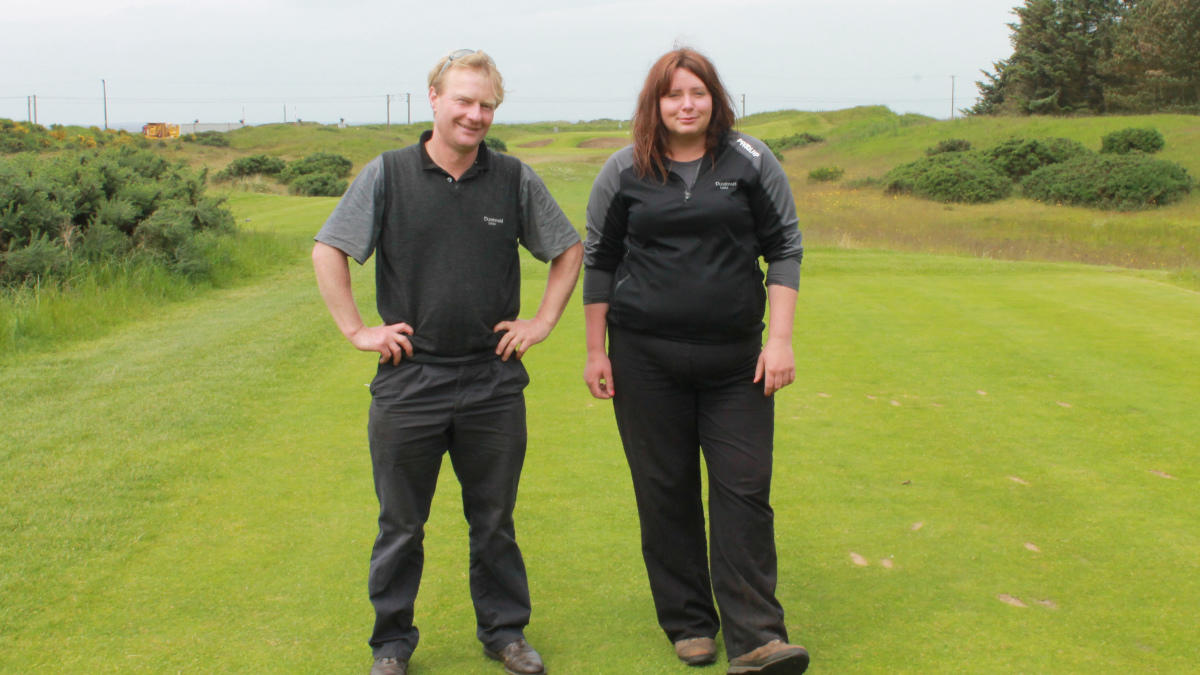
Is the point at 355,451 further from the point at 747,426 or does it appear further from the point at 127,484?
the point at 747,426

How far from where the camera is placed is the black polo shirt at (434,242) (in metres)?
3.04

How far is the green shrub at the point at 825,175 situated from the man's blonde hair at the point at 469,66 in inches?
1620

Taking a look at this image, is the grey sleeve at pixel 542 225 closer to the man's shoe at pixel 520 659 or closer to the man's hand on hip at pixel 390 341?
the man's hand on hip at pixel 390 341

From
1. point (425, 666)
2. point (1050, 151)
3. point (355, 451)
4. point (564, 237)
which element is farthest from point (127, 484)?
point (1050, 151)

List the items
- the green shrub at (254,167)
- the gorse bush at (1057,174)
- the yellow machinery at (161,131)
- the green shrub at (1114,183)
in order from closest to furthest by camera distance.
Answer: the green shrub at (1114,183), the gorse bush at (1057,174), the green shrub at (254,167), the yellow machinery at (161,131)

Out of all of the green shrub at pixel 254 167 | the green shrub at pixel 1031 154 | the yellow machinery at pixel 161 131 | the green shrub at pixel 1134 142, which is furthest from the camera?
the yellow machinery at pixel 161 131

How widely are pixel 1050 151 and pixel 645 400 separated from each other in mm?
37765

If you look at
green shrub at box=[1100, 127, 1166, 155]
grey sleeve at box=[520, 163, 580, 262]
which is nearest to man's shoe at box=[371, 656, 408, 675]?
grey sleeve at box=[520, 163, 580, 262]

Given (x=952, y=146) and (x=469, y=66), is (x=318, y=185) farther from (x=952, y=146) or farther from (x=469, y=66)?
(x=469, y=66)

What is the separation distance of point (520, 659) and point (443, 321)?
101 centimetres

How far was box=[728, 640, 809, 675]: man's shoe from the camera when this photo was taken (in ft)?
9.62

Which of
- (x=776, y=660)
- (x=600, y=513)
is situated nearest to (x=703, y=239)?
(x=776, y=660)

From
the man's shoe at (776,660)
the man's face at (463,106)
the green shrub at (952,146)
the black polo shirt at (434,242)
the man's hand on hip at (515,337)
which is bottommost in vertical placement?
the man's shoe at (776,660)

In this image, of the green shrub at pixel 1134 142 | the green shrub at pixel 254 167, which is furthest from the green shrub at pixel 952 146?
the green shrub at pixel 254 167
